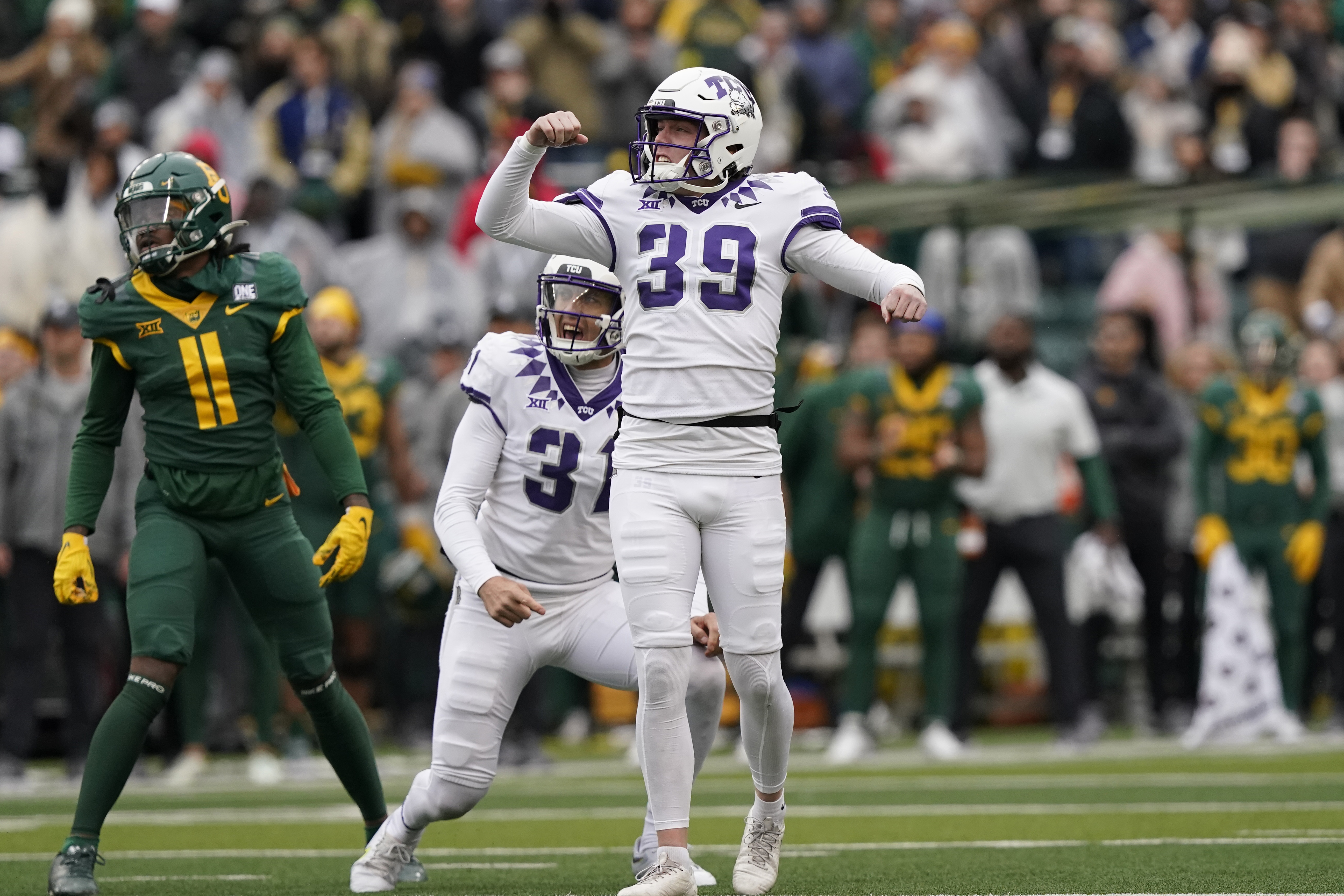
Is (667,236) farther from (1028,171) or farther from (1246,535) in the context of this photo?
(1028,171)

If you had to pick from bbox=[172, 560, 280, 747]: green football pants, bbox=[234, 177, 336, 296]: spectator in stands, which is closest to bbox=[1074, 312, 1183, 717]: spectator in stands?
bbox=[234, 177, 336, 296]: spectator in stands

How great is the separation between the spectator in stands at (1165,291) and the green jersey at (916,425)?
338 cm

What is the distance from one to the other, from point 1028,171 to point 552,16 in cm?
360

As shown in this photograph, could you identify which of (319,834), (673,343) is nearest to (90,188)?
(319,834)

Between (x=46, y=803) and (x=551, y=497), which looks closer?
(x=551, y=497)

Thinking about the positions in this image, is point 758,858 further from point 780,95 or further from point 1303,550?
point 780,95

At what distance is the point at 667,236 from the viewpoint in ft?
19.6

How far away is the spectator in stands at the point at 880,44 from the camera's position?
651 inches

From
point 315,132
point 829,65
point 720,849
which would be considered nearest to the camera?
point 720,849

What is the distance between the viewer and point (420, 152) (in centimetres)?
1412

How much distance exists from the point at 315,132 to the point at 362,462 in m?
3.99

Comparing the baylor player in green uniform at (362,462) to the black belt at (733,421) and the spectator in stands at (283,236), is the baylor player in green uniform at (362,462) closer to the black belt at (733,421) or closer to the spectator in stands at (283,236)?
the spectator in stands at (283,236)

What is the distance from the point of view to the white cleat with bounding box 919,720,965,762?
445 inches

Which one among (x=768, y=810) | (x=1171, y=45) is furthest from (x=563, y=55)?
(x=768, y=810)
